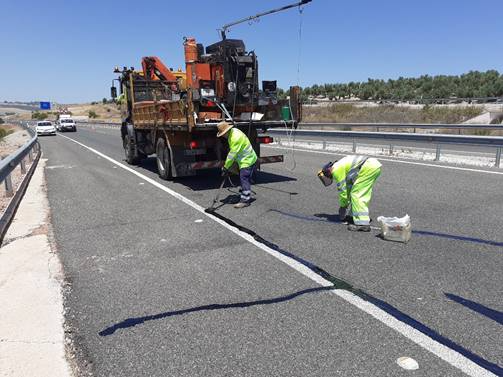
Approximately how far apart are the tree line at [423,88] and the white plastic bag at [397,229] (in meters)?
42.7

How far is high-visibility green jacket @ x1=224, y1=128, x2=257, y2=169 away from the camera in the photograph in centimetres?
724

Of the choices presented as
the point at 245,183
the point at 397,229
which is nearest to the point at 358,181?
the point at 397,229

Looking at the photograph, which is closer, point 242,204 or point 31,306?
point 31,306

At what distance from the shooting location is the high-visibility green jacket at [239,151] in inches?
285

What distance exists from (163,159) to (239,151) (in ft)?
12.5

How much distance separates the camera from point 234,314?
355cm

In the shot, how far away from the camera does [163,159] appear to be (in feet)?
34.7

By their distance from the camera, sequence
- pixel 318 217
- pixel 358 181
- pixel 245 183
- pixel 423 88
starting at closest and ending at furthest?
pixel 358 181
pixel 318 217
pixel 245 183
pixel 423 88

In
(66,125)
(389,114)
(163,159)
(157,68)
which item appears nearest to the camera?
(163,159)

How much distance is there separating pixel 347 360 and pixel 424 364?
0.50m

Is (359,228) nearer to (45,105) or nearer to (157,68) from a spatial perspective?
(157,68)

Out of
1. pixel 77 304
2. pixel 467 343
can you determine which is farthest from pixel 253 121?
pixel 467 343

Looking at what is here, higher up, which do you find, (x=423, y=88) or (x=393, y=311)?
(x=423, y=88)

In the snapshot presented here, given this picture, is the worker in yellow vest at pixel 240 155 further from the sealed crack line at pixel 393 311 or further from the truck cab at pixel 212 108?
the sealed crack line at pixel 393 311
